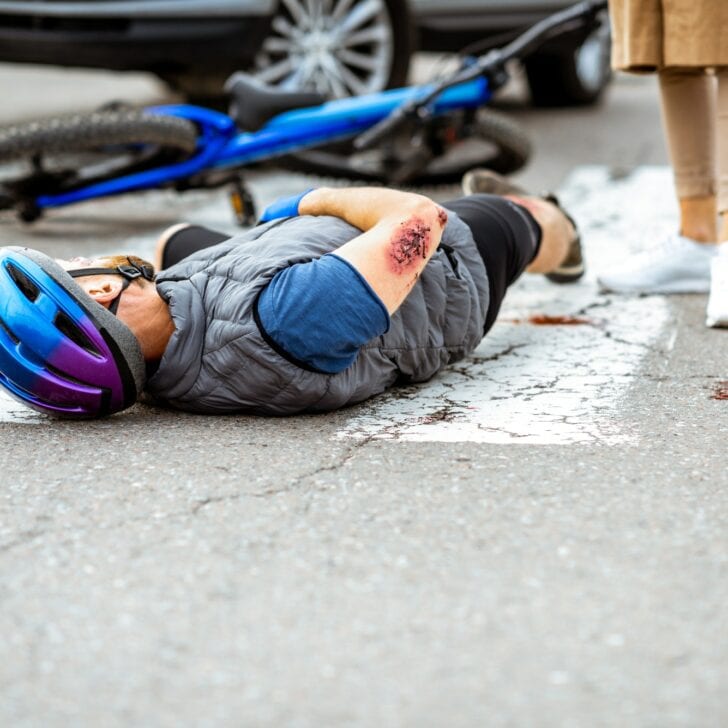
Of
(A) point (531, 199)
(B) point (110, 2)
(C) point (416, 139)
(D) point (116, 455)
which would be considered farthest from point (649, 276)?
(B) point (110, 2)

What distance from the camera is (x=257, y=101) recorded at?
4.89 m

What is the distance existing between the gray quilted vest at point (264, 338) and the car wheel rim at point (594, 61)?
5.31m

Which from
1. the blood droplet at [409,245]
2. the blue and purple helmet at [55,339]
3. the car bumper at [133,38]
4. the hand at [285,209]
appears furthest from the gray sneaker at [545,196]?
the car bumper at [133,38]

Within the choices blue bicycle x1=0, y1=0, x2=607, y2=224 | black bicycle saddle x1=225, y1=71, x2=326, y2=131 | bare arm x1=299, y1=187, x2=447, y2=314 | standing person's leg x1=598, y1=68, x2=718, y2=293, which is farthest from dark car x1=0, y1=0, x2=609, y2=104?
bare arm x1=299, y1=187, x2=447, y2=314

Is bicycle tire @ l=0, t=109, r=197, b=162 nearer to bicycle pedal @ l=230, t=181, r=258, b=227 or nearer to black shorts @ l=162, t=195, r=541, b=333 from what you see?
bicycle pedal @ l=230, t=181, r=258, b=227

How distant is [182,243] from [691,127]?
159 centimetres

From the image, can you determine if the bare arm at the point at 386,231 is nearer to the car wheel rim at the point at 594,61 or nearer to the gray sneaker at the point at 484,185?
the gray sneaker at the point at 484,185

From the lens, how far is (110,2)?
5.55 m

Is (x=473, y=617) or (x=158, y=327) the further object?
(x=158, y=327)

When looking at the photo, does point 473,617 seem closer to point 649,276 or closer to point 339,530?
point 339,530

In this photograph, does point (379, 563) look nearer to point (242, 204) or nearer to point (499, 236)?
point (499, 236)

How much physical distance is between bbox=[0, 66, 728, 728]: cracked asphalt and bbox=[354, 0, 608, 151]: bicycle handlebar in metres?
1.81

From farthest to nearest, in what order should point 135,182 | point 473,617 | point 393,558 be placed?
point 135,182, point 393,558, point 473,617

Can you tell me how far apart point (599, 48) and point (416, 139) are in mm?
3420
